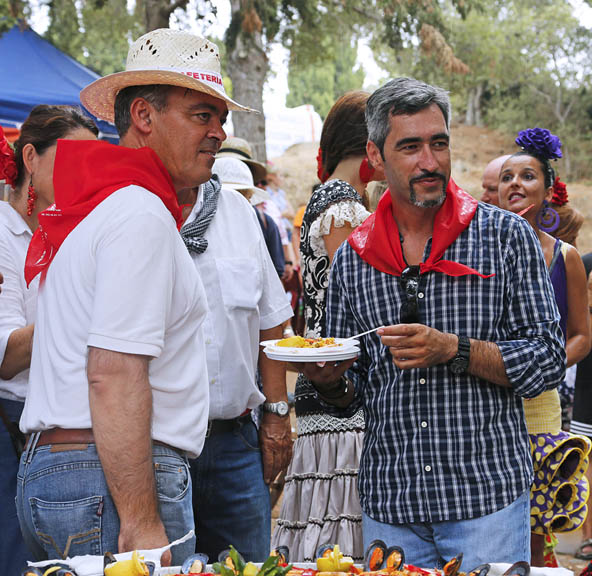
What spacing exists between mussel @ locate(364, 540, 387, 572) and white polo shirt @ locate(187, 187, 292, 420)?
1.14 m

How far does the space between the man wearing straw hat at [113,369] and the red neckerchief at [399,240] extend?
26.8 inches

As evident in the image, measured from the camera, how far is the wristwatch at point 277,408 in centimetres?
319

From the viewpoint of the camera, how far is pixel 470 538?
2.39 m

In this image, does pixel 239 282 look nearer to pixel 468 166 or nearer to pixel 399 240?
pixel 399 240

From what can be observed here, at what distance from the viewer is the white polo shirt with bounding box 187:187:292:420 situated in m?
2.93

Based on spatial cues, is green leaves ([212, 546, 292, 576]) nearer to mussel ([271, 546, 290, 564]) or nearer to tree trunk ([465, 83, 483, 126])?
mussel ([271, 546, 290, 564])

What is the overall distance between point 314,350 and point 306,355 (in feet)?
0.10

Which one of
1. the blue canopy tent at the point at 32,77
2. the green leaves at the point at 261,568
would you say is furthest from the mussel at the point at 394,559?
the blue canopy tent at the point at 32,77

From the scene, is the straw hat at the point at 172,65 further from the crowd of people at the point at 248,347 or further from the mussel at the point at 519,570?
the mussel at the point at 519,570

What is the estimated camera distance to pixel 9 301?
10.0ft

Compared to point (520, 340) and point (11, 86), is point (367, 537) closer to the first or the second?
point (520, 340)

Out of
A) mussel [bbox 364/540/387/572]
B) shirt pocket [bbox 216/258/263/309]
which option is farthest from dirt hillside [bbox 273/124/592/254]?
mussel [bbox 364/540/387/572]

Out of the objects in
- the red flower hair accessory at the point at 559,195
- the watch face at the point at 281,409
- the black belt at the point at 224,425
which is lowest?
the black belt at the point at 224,425

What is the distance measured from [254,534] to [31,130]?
203 cm
